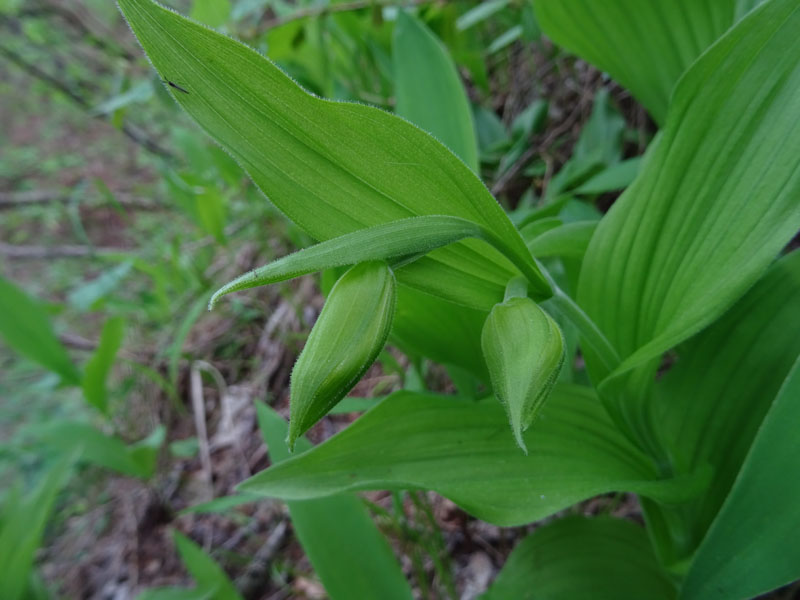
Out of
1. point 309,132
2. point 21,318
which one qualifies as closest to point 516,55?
point 309,132

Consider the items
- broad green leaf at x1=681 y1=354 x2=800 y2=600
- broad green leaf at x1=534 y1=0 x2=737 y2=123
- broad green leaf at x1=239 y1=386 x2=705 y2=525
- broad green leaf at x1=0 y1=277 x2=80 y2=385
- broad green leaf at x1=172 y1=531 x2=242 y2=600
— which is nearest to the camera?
broad green leaf at x1=681 y1=354 x2=800 y2=600

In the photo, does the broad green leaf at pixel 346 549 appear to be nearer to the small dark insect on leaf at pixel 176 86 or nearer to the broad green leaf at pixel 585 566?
the broad green leaf at pixel 585 566

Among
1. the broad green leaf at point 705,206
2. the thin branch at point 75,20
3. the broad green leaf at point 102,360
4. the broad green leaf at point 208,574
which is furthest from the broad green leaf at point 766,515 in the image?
the thin branch at point 75,20

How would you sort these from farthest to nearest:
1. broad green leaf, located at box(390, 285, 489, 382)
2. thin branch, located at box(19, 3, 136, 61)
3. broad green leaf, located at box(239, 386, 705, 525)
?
1. thin branch, located at box(19, 3, 136, 61)
2. broad green leaf, located at box(390, 285, 489, 382)
3. broad green leaf, located at box(239, 386, 705, 525)

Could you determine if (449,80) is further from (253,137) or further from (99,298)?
(99,298)

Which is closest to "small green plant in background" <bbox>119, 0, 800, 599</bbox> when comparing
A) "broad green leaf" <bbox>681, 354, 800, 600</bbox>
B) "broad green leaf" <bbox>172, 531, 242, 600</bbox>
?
"broad green leaf" <bbox>681, 354, 800, 600</bbox>

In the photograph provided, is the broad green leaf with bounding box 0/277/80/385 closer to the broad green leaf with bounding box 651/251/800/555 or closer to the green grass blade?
the green grass blade
